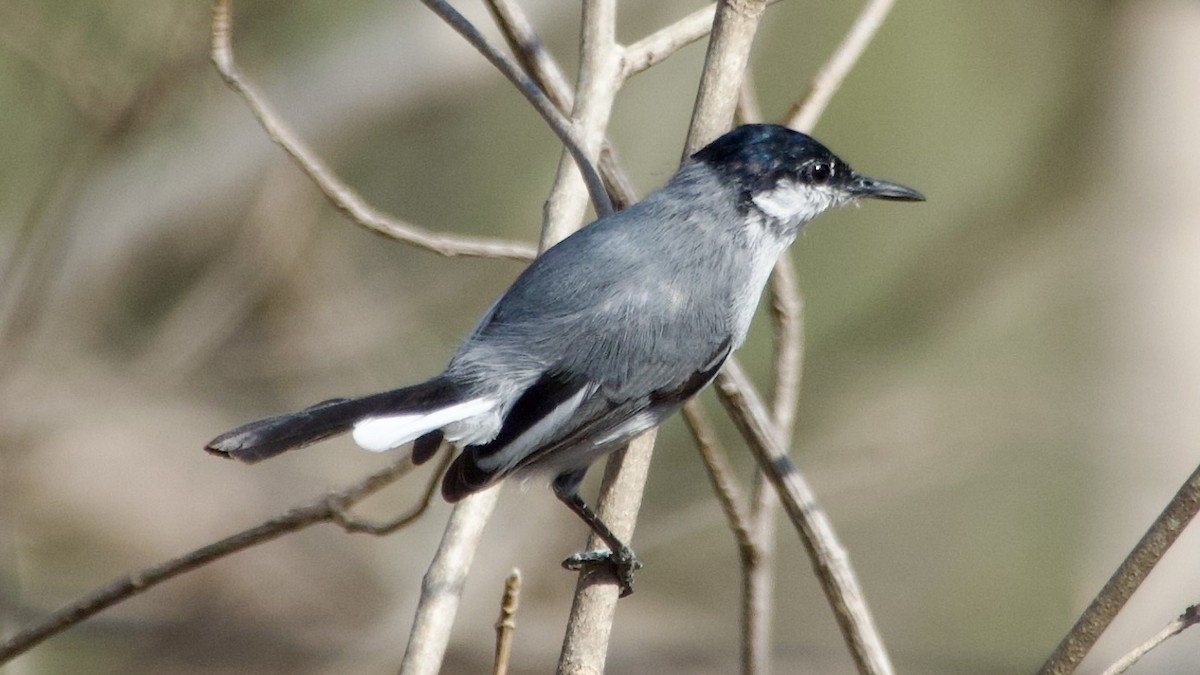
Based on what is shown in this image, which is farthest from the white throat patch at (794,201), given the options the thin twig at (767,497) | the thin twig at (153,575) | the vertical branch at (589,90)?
the thin twig at (153,575)

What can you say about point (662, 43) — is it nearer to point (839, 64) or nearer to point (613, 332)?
point (839, 64)

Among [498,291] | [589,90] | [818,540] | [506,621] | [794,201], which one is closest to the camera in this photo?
[506,621]

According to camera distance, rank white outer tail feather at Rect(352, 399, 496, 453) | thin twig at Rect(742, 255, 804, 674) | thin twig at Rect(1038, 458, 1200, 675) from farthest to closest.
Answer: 1. thin twig at Rect(742, 255, 804, 674)
2. white outer tail feather at Rect(352, 399, 496, 453)
3. thin twig at Rect(1038, 458, 1200, 675)

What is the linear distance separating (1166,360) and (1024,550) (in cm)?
168

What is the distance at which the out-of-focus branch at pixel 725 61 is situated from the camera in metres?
2.00

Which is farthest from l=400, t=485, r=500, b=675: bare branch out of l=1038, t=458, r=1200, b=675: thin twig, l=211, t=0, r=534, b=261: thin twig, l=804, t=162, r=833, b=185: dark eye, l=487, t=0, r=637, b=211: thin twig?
l=804, t=162, r=833, b=185: dark eye

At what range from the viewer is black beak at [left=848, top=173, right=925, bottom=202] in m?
2.49

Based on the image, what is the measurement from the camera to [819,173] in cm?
247

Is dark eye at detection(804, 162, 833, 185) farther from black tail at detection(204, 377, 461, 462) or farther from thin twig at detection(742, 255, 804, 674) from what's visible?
black tail at detection(204, 377, 461, 462)

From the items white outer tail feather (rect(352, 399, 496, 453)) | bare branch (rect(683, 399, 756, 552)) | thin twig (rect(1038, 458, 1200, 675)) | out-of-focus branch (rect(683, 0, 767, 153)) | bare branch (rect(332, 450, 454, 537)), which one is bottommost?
thin twig (rect(1038, 458, 1200, 675))

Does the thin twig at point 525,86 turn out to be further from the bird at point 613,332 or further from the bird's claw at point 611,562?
the bird's claw at point 611,562

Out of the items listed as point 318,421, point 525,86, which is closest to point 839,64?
point 525,86

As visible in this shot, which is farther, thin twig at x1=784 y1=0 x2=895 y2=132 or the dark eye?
the dark eye

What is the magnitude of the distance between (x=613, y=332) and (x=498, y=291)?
258 cm
